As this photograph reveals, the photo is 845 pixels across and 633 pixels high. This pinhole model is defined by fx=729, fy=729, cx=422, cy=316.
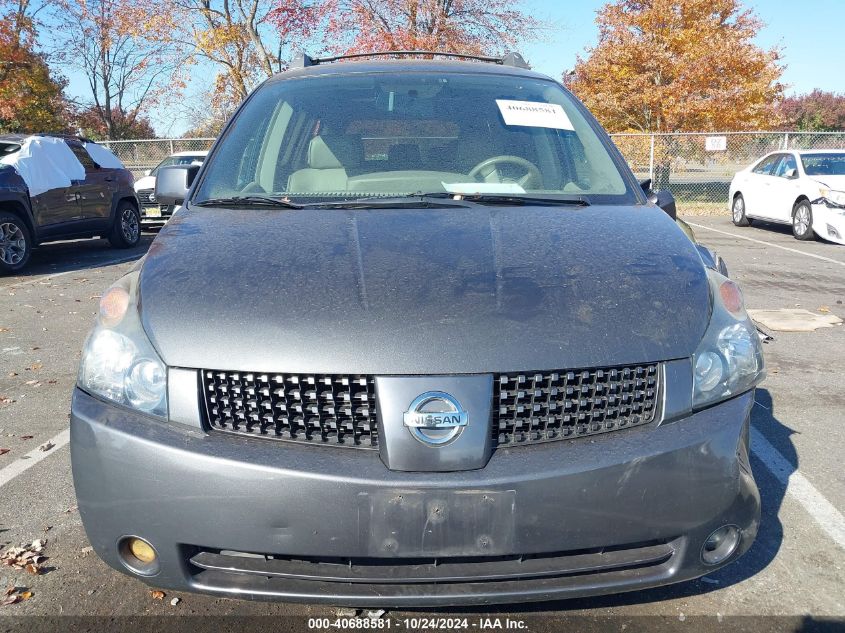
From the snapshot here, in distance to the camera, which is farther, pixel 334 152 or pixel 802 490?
pixel 802 490

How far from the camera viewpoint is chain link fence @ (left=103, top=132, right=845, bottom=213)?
65.8 feet

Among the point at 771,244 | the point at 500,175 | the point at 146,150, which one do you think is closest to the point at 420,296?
the point at 500,175

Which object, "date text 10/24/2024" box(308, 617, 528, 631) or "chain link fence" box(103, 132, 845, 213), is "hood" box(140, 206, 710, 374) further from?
"chain link fence" box(103, 132, 845, 213)

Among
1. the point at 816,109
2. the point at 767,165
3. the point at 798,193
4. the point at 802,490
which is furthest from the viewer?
the point at 816,109

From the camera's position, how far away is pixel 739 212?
16.1 m

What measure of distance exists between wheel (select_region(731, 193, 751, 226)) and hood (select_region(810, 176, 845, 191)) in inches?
99.2

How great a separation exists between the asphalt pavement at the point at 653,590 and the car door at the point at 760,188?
28.2 feet

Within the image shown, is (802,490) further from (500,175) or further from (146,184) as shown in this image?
(146,184)

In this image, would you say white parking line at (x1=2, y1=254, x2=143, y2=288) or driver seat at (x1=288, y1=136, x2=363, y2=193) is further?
white parking line at (x1=2, y1=254, x2=143, y2=288)

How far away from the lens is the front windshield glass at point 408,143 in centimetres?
307

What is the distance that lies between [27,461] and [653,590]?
122 inches

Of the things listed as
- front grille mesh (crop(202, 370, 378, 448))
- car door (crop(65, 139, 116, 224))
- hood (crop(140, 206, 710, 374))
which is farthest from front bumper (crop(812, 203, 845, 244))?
front grille mesh (crop(202, 370, 378, 448))

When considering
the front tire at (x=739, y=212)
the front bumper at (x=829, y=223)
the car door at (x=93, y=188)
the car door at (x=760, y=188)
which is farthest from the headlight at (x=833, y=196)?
the car door at (x=93, y=188)

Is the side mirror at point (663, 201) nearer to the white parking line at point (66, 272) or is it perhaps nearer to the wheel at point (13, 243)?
the white parking line at point (66, 272)
